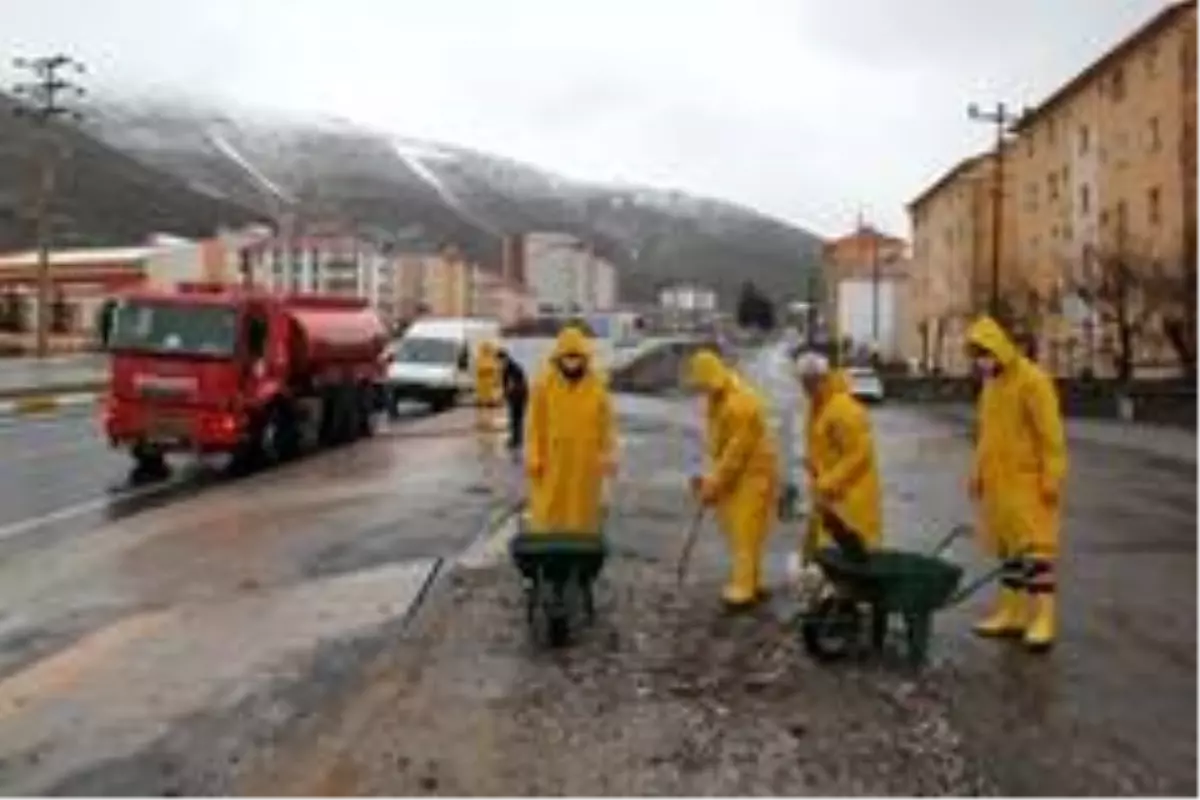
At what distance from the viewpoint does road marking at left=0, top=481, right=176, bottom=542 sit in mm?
22566

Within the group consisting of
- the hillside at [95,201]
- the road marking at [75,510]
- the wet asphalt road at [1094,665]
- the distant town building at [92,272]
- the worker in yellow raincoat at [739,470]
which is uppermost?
the hillside at [95,201]

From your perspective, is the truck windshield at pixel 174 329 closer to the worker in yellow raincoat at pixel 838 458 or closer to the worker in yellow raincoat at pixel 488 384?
the worker in yellow raincoat at pixel 488 384

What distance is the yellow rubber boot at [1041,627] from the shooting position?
13.2 meters

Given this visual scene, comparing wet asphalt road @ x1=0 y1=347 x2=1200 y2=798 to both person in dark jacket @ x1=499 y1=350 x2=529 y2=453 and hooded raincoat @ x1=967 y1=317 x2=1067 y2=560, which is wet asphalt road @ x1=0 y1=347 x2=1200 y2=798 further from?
person in dark jacket @ x1=499 y1=350 x2=529 y2=453

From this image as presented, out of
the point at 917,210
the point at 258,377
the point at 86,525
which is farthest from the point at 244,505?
the point at 917,210

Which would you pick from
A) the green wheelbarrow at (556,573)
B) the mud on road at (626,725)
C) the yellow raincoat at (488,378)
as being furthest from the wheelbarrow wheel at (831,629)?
the yellow raincoat at (488,378)

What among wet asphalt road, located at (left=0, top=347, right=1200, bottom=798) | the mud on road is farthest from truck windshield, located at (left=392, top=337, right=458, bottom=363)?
the mud on road

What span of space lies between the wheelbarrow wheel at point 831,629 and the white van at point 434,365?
38.0 meters

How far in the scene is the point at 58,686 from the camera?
484 inches

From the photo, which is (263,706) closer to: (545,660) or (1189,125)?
(545,660)

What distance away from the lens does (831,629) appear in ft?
39.8

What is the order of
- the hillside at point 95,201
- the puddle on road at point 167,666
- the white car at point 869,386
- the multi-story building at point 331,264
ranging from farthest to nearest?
the hillside at point 95,201 < the multi-story building at point 331,264 < the white car at point 869,386 < the puddle on road at point 167,666

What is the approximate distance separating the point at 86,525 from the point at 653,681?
12714 mm

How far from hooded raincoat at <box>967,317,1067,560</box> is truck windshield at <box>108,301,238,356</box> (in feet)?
61.0
